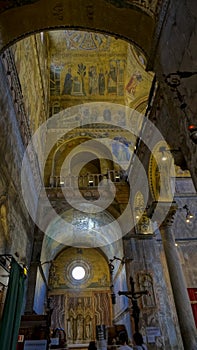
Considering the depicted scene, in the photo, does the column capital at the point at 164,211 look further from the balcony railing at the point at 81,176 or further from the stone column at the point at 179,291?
the balcony railing at the point at 81,176

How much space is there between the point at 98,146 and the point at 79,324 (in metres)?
12.1

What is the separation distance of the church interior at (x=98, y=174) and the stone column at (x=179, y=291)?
3cm

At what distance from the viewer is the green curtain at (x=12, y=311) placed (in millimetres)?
6047

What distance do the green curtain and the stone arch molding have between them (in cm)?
660

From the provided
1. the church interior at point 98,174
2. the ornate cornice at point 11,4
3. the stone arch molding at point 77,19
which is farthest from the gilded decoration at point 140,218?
the ornate cornice at point 11,4

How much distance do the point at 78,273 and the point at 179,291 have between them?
1150 centimetres

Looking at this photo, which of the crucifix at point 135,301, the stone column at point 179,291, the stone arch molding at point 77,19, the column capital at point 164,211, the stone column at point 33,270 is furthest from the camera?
the stone column at point 33,270

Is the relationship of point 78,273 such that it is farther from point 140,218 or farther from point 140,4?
point 140,4

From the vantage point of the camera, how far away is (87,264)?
709 inches

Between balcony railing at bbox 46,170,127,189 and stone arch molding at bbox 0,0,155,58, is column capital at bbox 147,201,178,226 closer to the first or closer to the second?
balcony railing at bbox 46,170,127,189

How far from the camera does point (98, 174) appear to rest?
13570 mm

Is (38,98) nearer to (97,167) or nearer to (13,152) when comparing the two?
(13,152)

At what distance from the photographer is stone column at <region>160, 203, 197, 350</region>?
272 inches

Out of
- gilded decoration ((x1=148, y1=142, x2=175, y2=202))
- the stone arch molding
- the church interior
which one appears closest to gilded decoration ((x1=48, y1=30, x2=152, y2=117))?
the church interior
